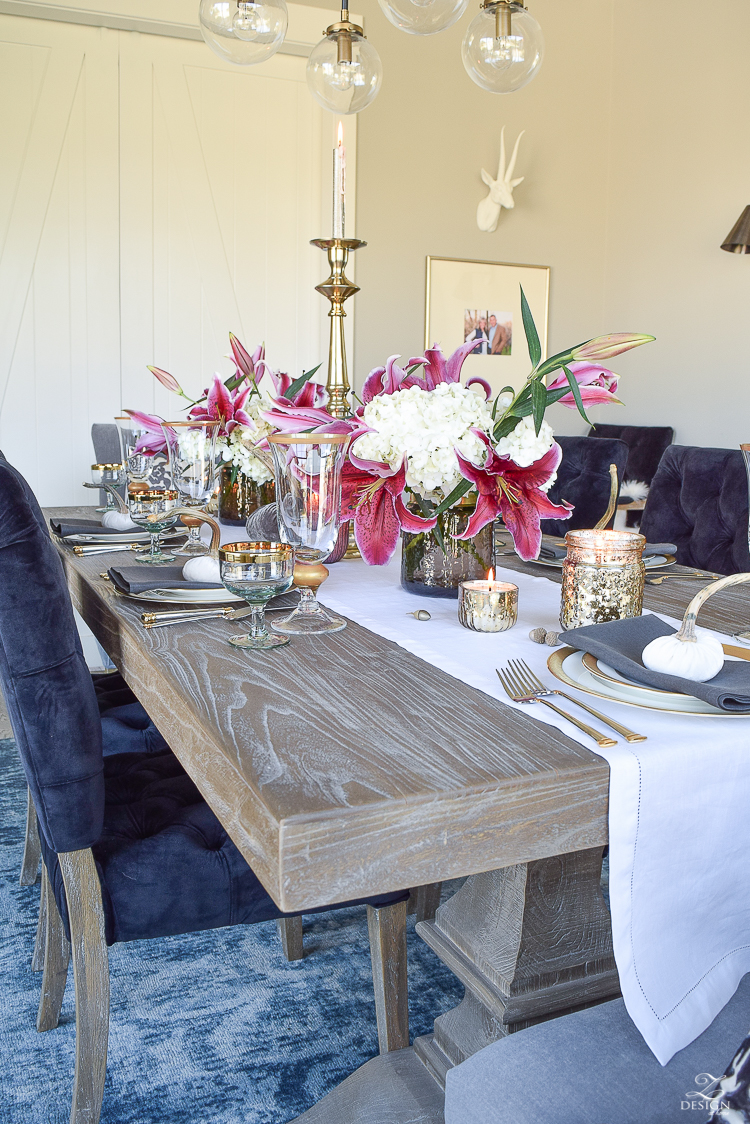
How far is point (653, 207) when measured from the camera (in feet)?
15.5

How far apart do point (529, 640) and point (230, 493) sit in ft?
3.59

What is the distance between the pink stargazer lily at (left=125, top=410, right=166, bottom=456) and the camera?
1896 mm

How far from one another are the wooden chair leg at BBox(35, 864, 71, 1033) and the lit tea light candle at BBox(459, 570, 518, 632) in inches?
29.2

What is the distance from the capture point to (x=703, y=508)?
6.98 feet

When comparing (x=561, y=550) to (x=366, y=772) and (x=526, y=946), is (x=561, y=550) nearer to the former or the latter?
(x=526, y=946)

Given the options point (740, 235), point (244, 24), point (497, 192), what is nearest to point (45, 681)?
point (244, 24)

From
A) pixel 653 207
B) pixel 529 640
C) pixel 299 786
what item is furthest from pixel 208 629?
pixel 653 207

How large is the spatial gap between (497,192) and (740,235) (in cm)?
125

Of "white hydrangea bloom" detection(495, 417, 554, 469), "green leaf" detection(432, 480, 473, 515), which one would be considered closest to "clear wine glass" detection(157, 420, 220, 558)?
"green leaf" detection(432, 480, 473, 515)

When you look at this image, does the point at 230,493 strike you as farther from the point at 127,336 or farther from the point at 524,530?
the point at 127,336

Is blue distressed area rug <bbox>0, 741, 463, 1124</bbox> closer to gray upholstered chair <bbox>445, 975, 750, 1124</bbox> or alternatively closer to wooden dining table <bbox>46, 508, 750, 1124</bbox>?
wooden dining table <bbox>46, 508, 750, 1124</bbox>

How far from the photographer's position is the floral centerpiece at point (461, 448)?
3.79 ft

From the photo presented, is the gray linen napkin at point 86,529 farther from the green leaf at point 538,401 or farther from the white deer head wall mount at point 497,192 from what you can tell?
the white deer head wall mount at point 497,192

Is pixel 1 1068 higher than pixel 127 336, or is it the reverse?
pixel 127 336
